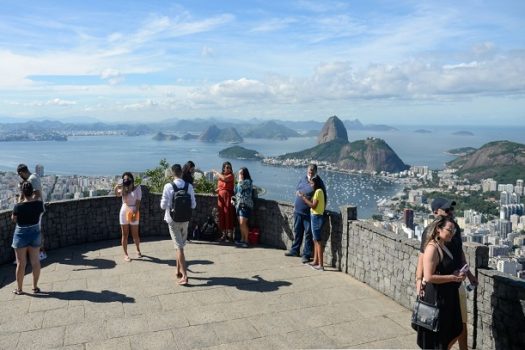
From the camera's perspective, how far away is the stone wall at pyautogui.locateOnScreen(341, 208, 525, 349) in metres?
4.74

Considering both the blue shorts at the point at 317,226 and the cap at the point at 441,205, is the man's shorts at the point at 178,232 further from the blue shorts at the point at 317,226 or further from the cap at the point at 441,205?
the cap at the point at 441,205

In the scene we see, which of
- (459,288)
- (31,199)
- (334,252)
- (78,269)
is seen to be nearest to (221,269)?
(334,252)

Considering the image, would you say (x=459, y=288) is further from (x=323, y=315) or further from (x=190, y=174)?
(x=190, y=174)

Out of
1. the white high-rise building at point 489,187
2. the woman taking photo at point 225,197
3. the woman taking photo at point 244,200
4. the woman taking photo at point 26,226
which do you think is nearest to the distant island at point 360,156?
the white high-rise building at point 489,187

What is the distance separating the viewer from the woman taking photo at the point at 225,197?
9.69 metres

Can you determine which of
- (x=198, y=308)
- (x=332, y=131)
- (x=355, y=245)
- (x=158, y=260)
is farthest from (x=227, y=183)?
(x=332, y=131)

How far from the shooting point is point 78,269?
801 cm

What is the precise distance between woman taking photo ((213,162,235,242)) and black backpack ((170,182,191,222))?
2.71m

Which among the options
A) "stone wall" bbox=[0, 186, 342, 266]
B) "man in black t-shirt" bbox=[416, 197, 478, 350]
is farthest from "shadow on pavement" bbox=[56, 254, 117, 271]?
"man in black t-shirt" bbox=[416, 197, 478, 350]

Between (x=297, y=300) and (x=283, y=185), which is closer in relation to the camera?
(x=297, y=300)

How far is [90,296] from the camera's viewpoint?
669 centimetres

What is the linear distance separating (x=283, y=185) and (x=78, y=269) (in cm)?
6708

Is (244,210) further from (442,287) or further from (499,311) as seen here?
(442,287)

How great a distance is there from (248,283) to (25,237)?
3375mm
